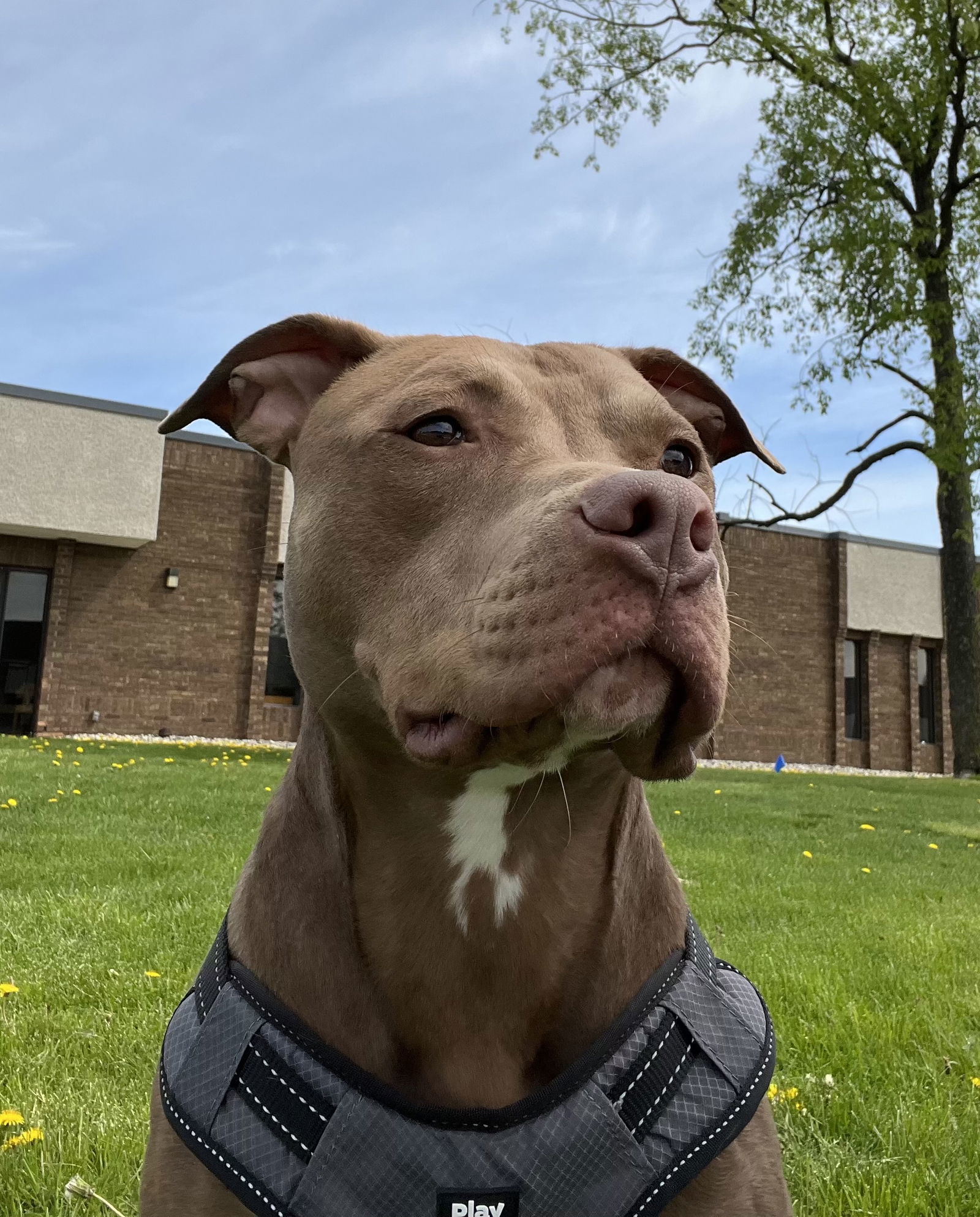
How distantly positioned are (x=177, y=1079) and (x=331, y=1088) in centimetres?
33

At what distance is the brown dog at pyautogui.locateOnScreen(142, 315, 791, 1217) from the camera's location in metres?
1.72

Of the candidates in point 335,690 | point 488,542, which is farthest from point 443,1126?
point 488,542

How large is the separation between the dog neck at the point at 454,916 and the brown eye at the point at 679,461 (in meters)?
0.74

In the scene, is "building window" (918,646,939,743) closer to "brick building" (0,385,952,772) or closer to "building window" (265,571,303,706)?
"brick building" (0,385,952,772)

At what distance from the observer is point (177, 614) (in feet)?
69.7

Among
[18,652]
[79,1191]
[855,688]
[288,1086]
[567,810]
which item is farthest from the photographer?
[855,688]

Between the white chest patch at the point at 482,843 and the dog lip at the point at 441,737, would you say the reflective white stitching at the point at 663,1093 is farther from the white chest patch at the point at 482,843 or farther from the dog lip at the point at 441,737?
the dog lip at the point at 441,737

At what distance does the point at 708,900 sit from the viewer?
247 inches

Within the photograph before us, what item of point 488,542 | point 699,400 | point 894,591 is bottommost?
point 488,542

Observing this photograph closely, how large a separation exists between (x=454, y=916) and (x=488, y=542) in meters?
0.75

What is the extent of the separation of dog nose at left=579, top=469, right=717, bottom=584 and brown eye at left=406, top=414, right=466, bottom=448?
535 mm

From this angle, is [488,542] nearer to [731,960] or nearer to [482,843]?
[482,843]

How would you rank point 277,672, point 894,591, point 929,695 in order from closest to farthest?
point 277,672 → point 894,591 → point 929,695

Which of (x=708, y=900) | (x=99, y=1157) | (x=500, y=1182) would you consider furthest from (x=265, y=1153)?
(x=708, y=900)
